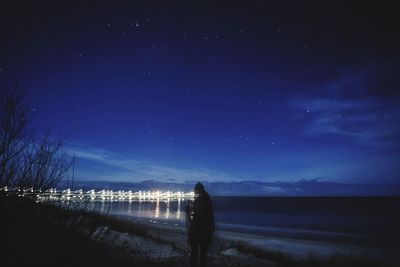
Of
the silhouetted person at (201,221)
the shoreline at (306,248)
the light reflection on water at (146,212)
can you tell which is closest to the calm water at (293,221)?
the light reflection on water at (146,212)

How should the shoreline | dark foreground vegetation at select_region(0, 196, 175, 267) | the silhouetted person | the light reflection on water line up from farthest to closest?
1. the light reflection on water
2. the shoreline
3. the silhouetted person
4. dark foreground vegetation at select_region(0, 196, 175, 267)

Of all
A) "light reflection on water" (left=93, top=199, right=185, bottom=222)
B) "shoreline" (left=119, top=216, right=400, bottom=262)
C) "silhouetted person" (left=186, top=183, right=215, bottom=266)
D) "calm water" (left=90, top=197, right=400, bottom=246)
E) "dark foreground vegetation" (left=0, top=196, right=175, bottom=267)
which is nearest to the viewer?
"dark foreground vegetation" (left=0, top=196, right=175, bottom=267)

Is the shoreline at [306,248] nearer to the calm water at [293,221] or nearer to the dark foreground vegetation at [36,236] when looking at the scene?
the calm water at [293,221]

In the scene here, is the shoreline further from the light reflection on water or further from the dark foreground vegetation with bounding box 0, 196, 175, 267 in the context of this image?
the dark foreground vegetation with bounding box 0, 196, 175, 267

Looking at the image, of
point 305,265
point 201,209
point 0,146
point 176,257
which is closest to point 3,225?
point 0,146

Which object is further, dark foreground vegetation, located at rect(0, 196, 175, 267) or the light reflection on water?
Answer: the light reflection on water

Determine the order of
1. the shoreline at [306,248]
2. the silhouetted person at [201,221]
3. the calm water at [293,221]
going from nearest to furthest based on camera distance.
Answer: the silhouetted person at [201,221] → the shoreline at [306,248] → the calm water at [293,221]

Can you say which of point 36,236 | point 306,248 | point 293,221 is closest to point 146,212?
point 293,221

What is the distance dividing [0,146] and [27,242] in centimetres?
163

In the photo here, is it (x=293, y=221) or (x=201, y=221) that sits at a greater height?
(x=201, y=221)

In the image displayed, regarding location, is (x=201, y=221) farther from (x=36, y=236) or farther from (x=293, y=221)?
(x=293, y=221)

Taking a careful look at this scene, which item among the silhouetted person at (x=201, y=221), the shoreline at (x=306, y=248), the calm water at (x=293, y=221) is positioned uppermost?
the silhouetted person at (x=201, y=221)

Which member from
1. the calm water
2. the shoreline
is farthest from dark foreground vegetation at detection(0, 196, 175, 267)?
the shoreline

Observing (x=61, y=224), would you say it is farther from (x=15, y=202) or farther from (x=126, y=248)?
(x=126, y=248)
